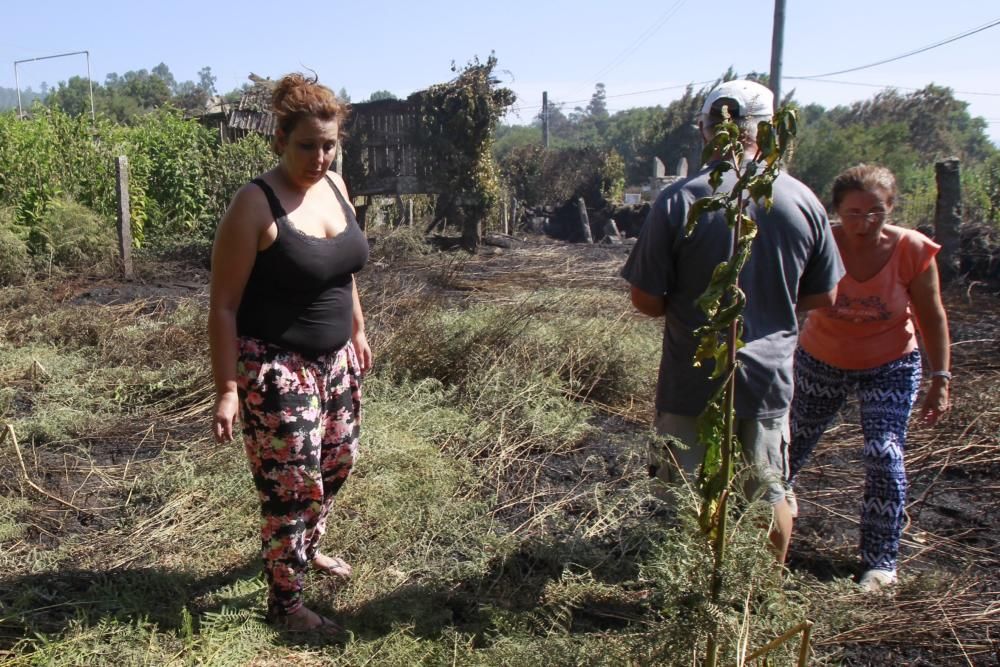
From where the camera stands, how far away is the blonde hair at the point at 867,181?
287 cm

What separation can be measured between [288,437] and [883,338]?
2.14 m

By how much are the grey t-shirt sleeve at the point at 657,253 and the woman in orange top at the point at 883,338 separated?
0.92 metres

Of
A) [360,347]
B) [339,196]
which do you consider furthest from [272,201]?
[360,347]

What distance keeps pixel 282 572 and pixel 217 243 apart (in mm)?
1063

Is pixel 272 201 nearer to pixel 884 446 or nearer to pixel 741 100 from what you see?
pixel 741 100

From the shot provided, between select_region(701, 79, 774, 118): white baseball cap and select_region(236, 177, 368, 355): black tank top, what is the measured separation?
3.92ft

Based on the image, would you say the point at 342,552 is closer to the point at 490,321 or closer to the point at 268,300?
the point at 268,300

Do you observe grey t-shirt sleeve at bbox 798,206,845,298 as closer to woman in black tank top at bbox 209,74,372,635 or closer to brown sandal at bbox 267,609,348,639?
woman in black tank top at bbox 209,74,372,635

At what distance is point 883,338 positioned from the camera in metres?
3.03

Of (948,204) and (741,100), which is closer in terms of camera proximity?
(741,100)

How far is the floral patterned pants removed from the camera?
100 inches

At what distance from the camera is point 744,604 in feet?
5.64

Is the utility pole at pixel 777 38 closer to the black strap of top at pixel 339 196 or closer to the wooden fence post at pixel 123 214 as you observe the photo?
the wooden fence post at pixel 123 214

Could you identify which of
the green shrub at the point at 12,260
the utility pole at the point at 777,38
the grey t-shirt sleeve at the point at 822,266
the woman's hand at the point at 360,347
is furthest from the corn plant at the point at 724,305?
the utility pole at the point at 777,38
